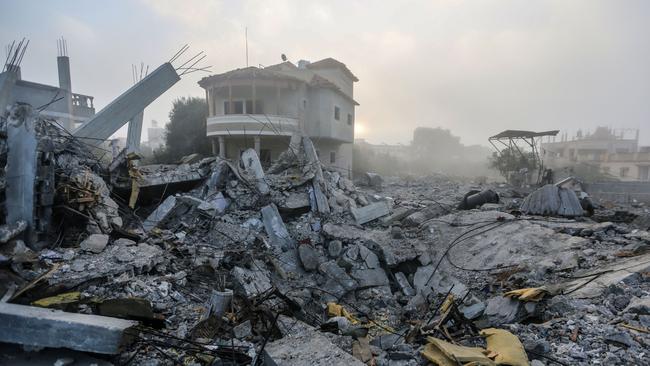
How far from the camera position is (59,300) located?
12.2ft

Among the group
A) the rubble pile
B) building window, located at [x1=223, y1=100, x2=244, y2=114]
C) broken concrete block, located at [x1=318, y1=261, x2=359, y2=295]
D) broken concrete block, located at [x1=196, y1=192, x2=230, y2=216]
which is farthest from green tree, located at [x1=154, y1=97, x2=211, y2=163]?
broken concrete block, located at [x1=318, y1=261, x2=359, y2=295]

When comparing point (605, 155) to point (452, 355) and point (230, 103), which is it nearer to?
point (230, 103)

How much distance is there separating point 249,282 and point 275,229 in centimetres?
257

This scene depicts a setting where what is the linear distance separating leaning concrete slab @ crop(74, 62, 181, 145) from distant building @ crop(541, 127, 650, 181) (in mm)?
22606

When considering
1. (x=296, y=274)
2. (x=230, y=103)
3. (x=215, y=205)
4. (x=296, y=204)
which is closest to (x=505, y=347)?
(x=296, y=274)

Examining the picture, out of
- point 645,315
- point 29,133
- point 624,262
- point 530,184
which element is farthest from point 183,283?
point 530,184

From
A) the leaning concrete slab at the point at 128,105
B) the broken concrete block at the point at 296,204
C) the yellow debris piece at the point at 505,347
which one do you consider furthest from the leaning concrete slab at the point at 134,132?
the yellow debris piece at the point at 505,347

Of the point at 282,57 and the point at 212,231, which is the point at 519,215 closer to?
the point at 212,231

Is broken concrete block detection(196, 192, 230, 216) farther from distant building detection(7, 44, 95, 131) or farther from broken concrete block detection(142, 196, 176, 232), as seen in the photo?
distant building detection(7, 44, 95, 131)

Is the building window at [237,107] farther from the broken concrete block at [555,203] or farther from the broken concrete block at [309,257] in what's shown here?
the broken concrete block at [555,203]

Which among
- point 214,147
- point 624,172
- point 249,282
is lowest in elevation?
point 249,282

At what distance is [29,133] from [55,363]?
411 cm

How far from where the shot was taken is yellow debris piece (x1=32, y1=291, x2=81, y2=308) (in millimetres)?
3588

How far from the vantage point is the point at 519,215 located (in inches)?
365
